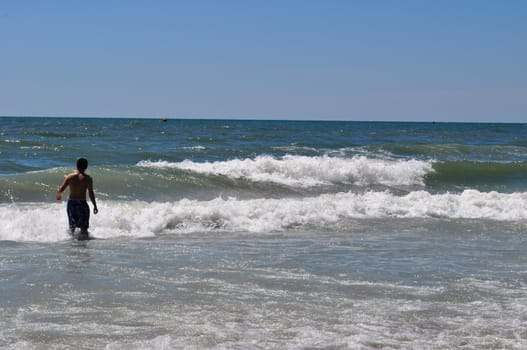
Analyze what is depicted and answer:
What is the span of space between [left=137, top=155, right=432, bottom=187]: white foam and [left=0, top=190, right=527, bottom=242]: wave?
5.74m

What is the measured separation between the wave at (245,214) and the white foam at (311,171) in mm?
5738

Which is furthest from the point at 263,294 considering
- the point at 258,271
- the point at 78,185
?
the point at 78,185

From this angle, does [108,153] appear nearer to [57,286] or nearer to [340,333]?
[57,286]

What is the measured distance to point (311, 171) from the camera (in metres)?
23.5

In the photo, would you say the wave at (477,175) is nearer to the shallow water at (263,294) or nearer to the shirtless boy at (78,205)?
the shallow water at (263,294)

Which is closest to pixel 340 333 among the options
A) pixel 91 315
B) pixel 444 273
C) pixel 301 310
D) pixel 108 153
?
pixel 301 310

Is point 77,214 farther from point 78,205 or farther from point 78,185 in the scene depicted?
point 78,185

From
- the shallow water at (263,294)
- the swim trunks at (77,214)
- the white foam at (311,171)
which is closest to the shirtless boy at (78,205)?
the swim trunks at (77,214)

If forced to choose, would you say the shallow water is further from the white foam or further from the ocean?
the white foam

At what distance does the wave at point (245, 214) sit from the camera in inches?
480

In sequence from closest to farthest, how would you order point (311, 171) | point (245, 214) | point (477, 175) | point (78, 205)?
point (78, 205)
point (245, 214)
point (311, 171)
point (477, 175)

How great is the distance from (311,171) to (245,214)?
9.76m

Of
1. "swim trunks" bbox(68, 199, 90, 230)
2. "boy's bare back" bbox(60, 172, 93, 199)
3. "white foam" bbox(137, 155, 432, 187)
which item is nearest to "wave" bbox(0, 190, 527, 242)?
"swim trunks" bbox(68, 199, 90, 230)

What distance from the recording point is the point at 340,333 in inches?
254
